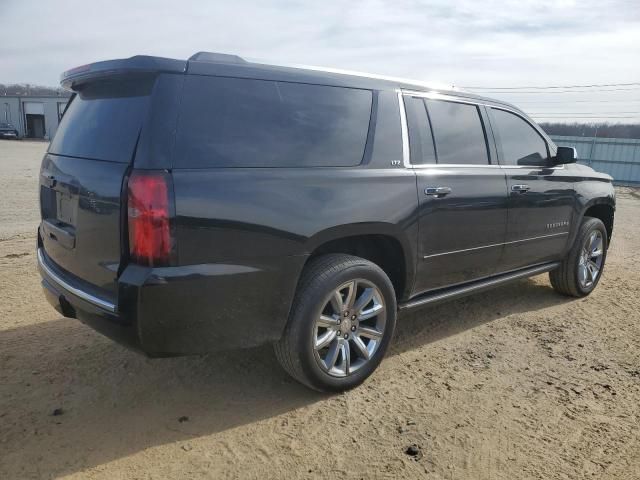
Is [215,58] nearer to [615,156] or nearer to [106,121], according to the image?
[106,121]

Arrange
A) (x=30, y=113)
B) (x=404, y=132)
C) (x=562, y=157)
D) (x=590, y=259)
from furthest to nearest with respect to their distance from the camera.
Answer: (x=30, y=113)
(x=590, y=259)
(x=562, y=157)
(x=404, y=132)

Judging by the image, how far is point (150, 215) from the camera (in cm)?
242

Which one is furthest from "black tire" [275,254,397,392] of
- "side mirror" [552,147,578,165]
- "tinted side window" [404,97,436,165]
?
"side mirror" [552,147,578,165]

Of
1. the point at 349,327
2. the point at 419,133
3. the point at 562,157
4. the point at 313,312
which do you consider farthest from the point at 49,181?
the point at 562,157

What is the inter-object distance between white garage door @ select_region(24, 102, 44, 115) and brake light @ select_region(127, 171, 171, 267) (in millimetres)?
72089

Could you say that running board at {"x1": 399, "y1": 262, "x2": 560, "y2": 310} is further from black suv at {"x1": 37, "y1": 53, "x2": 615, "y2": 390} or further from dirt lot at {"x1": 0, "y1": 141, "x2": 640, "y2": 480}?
dirt lot at {"x1": 0, "y1": 141, "x2": 640, "y2": 480}

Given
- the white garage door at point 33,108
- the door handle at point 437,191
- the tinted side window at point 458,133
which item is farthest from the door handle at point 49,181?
the white garage door at point 33,108

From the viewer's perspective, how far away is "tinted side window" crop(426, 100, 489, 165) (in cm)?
375

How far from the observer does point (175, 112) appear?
2539 mm

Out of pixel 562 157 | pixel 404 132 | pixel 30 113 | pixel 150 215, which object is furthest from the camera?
pixel 30 113

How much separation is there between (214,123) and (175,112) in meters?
0.20

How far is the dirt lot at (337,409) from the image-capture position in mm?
2576

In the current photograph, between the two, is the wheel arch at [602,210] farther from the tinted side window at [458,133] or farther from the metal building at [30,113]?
the metal building at [30,113]

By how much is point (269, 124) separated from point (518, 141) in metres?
2.62
